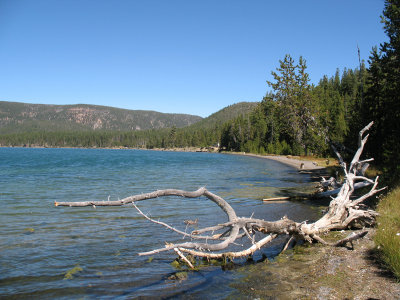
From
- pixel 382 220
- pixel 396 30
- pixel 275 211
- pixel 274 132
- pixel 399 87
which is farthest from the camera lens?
pixel 274 132

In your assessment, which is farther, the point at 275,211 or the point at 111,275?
the point at 275,211

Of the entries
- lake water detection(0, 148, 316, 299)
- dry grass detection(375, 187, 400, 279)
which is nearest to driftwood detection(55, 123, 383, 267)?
dry grass detection(375, 187, 400, 279)

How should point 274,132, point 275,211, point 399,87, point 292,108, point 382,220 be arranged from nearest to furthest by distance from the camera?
point 382,220 < point 275,211 < point 399,87 < point 292,108 < point 274,132

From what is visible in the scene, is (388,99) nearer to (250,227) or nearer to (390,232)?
(390,232)

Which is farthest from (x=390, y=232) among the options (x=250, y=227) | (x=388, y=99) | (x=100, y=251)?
(x=388, y=99)

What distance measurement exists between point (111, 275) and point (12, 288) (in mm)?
2181

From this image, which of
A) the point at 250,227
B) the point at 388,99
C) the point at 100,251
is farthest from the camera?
the point at 388,99

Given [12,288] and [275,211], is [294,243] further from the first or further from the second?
[12,288]

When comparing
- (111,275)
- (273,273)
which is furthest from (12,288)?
(273,273)

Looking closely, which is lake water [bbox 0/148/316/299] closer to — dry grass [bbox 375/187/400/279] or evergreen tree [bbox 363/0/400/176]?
dry grass [bbox 375/187/400/279]

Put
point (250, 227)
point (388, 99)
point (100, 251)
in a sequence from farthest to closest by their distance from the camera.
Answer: point (388, 99), point (100, 251), point (250, 227)

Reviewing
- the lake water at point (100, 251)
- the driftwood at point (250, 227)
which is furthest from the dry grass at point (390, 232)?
the lake water at point (100, 251)

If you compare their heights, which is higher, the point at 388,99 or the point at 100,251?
the point at 388,99

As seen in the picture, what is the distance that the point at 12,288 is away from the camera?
7.03 meters
